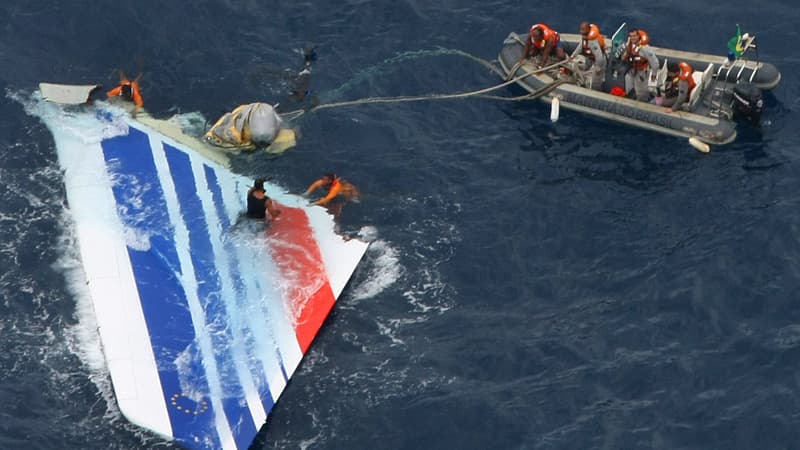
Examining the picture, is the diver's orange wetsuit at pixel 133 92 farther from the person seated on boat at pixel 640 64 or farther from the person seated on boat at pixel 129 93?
the person seated on boat at pixel 640 64

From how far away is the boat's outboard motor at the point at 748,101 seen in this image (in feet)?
114

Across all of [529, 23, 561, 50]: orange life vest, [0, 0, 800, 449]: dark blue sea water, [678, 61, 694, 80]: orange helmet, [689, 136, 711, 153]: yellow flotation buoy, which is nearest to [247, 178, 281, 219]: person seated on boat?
[0, 0, 800, 449]: dark blue sea water

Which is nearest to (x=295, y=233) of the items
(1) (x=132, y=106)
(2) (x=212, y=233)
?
(2) (x=212, y=233)

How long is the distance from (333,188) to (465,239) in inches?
151

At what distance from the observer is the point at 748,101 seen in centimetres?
3491

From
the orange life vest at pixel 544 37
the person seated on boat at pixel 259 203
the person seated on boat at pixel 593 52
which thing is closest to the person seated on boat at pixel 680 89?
the person seated on boat at pixel 593 52

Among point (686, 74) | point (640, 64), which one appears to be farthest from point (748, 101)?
point (640, 64)

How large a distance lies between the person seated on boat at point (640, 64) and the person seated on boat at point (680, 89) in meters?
0.58

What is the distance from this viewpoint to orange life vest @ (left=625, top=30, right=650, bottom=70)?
35.8 m

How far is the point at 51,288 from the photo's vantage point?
1222 inches

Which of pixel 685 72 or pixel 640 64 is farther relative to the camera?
pixel 640 64

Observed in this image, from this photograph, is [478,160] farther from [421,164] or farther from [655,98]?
[655,98]

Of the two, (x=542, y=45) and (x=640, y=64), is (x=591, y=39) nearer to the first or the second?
(x=640, y=64)

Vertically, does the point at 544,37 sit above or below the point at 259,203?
above
